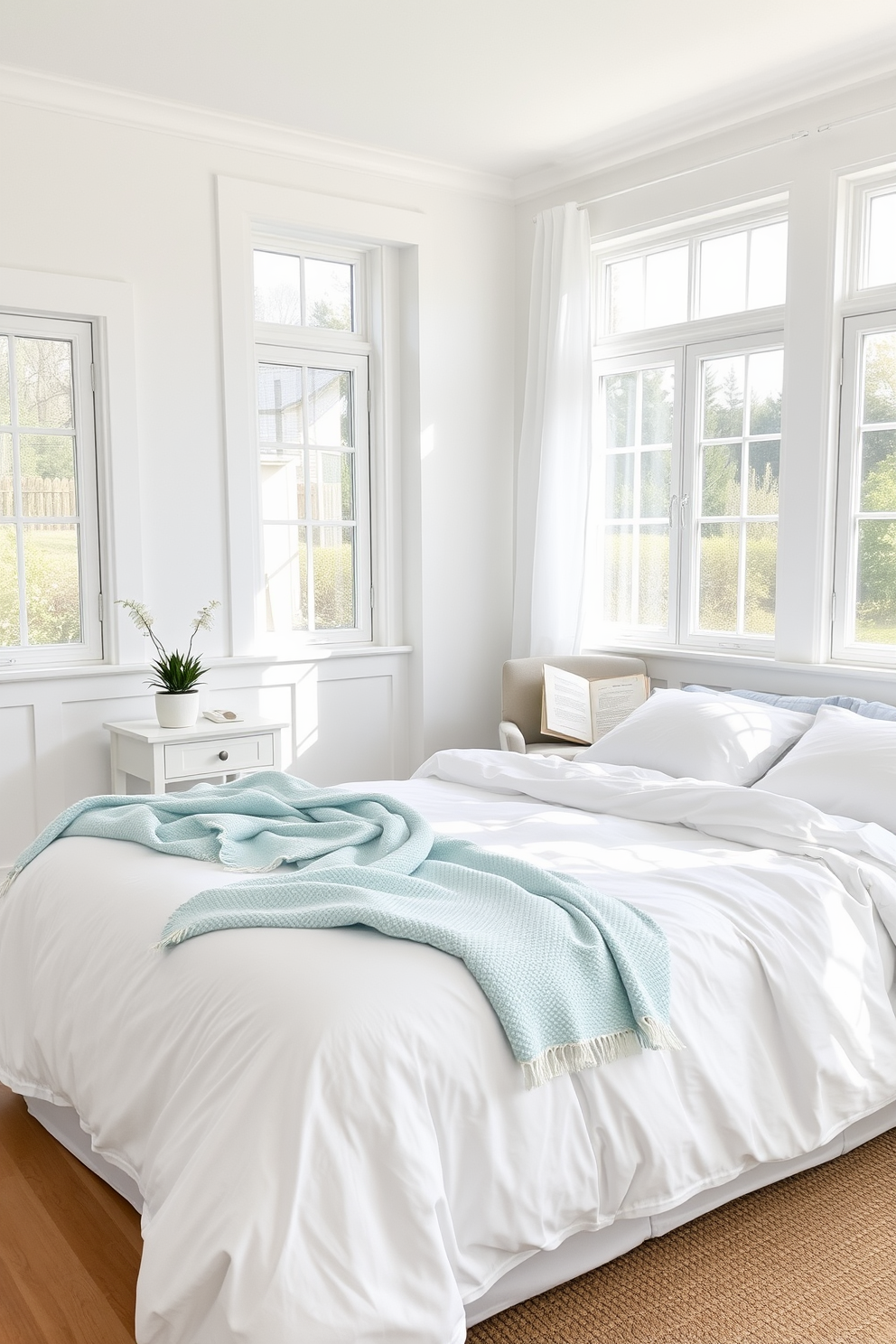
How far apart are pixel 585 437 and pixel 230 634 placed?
1.75 meters

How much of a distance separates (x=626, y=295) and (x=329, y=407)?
4.55ft

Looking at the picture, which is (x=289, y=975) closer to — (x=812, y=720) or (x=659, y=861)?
(x=659, y=861)

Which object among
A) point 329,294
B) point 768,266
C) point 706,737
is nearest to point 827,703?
point 706,737

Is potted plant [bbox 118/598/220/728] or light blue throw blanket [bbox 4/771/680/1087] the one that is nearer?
light blue throw blanket [bbox 4/771/680/1087]

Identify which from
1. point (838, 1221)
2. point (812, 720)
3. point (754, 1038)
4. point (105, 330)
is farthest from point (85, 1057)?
point (105, 330)

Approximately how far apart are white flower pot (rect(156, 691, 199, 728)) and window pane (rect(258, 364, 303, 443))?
1.26 m

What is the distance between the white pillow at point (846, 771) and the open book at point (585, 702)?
4.15ft

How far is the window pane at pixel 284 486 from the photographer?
4.76m

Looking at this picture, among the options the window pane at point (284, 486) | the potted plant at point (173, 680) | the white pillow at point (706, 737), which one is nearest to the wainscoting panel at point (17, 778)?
the potted plant at point (173, 680)

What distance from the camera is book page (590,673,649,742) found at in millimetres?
4570

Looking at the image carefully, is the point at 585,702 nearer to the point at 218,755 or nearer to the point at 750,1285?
the point at 218,755

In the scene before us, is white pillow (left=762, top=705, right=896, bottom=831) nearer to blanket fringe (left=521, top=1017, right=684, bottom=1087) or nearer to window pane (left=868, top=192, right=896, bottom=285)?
blanket fringe (left=521, top=1017, right=684, bottom=1087)

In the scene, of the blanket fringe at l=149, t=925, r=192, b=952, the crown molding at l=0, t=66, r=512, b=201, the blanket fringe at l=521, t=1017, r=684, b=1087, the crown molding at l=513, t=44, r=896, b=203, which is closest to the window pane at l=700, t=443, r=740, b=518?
→ the crown molding at l=513, t=44, r=896, b=203

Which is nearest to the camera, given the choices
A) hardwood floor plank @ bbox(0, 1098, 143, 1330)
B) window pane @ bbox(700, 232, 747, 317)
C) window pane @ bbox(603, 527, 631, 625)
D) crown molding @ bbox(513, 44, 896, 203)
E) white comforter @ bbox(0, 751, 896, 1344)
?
white comforter @ bbox(0, 751, 896, 1344)
